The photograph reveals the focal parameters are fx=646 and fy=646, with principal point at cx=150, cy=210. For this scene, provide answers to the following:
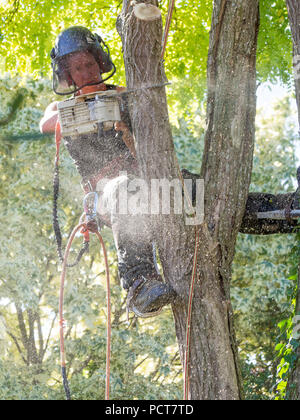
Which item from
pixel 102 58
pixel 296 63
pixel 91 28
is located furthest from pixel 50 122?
pixel 91 28

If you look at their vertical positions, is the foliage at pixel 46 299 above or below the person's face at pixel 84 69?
below

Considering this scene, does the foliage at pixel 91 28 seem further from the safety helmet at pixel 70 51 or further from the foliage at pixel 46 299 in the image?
the foliage at pixel 46 299

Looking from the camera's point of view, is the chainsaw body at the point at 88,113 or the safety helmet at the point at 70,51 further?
the safety helmet at the point at 70,51

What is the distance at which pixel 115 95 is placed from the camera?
3.22m

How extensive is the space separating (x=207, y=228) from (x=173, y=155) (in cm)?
37

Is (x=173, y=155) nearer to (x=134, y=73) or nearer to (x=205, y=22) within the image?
(x=134, y=73)

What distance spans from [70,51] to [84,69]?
15cm

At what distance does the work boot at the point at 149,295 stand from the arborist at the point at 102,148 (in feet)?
0.14

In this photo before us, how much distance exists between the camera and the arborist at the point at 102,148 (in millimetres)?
3150

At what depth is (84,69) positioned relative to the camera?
3.71m

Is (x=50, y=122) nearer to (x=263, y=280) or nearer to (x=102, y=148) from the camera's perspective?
(x=102, y=148)

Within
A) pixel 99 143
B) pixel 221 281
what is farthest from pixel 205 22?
pixel 221 281

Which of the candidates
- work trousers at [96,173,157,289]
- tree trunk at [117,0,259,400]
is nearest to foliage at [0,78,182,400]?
work trousers at [96,173,157,289]

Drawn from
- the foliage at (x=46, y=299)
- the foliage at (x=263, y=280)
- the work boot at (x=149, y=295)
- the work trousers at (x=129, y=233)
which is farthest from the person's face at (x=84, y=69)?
the foliage at (x=263, y=280)
